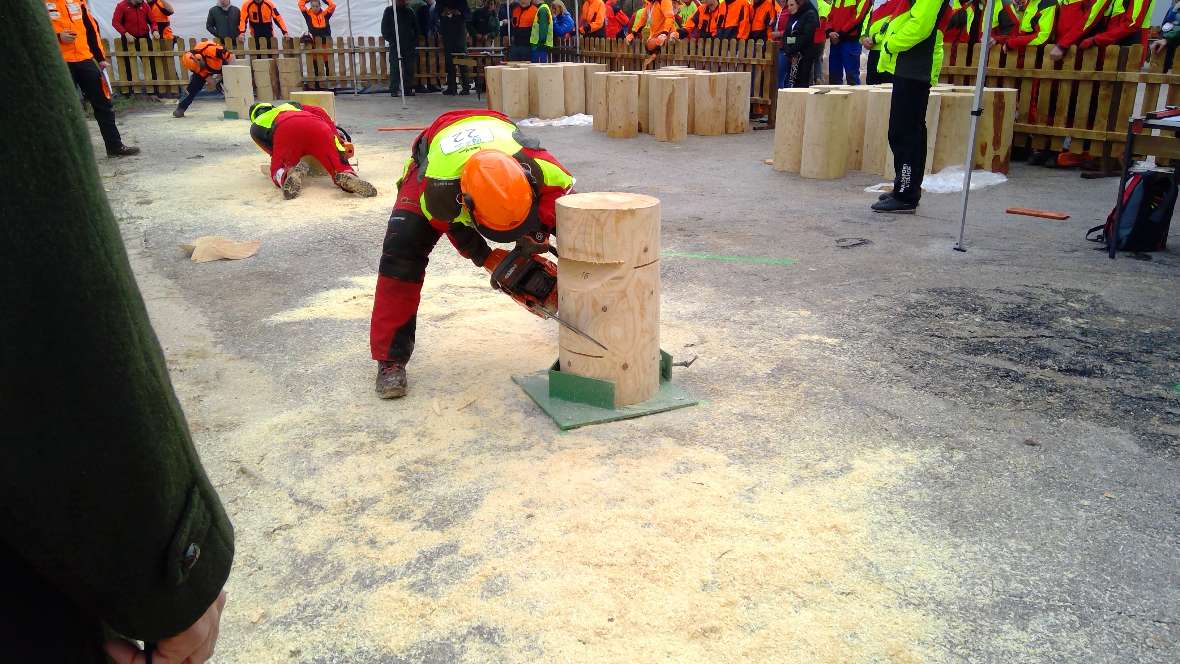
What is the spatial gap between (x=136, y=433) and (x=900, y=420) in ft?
10.2

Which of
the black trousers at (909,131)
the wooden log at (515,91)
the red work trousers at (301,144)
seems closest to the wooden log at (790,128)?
the black trousers at (909,131)

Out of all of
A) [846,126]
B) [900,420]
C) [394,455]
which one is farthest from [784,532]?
[846,126]

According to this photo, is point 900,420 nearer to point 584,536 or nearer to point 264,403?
point 584,536

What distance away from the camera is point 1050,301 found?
15.9 feet

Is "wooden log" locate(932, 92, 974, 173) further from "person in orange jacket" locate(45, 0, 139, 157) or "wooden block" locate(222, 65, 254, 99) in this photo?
"wooden block" locate(222, 65, 254, 99)

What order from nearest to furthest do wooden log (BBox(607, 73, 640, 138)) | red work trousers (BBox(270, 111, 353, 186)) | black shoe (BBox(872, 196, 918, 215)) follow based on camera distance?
black shoe (BBox(872, 196, 918, 215)), red work trousers (BBox(270, 111, 353, 186)), wooden log (BBox(607, 73, 640, 138))

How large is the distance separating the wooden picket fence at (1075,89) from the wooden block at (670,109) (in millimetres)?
3153

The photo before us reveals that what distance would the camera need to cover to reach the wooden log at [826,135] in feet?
27.5

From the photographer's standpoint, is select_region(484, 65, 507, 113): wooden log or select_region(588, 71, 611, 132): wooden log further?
select_region(484, 65, 507, 113): wooden log

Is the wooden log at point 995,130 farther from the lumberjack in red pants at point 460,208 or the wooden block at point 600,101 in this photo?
the lumberjack in red pants at point 460,208

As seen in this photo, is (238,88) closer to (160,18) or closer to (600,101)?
(160,18)

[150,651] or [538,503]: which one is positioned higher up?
[150,651]

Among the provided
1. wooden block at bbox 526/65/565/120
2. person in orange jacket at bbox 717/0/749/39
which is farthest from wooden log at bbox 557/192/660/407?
person in orange jacket at bbox 717/0/749/39

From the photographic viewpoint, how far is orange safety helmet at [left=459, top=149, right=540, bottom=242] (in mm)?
3010
